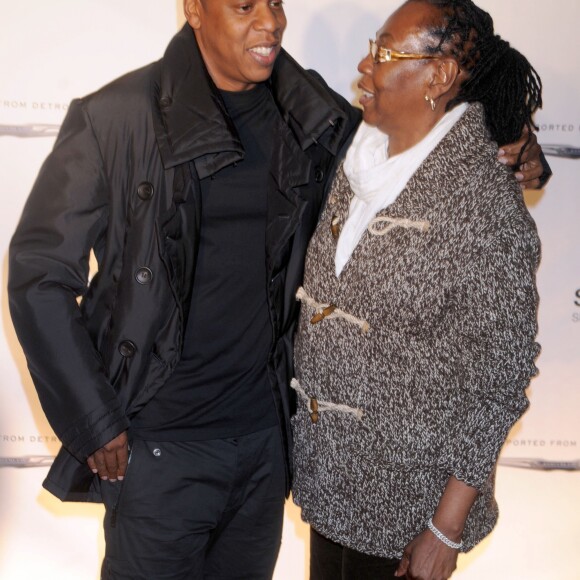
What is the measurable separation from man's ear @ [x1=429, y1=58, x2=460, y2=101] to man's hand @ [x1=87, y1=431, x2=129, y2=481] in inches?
35.6

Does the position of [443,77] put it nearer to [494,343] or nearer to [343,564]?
[494,343]

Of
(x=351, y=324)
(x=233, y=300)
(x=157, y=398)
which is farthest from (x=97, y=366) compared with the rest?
(x=351, y=324)

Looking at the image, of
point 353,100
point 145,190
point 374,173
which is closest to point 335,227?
point 374,173

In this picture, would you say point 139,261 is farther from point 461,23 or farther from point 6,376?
point 6,376

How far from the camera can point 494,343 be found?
1490 millimetres

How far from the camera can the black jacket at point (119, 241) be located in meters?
1.73

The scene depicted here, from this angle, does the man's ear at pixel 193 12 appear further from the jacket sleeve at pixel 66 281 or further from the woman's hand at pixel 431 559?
the woman's hand at pixel 431 559

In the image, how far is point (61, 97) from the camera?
247cm

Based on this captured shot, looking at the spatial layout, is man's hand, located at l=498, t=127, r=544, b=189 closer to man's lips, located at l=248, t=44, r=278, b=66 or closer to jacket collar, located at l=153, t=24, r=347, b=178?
jacket collar, located at l=153, t=24, r=347, b=178

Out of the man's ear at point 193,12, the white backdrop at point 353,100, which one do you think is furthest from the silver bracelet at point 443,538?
the white backdrop at point 353,100

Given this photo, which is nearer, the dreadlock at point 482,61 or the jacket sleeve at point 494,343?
the jacket sleeve at point 494,343

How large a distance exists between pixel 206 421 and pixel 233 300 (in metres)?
0.26

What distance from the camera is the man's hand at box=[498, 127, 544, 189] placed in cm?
176

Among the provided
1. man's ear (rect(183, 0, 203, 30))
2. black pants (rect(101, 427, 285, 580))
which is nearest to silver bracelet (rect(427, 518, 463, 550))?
black pants (rect(101, 427, 285, 580))
